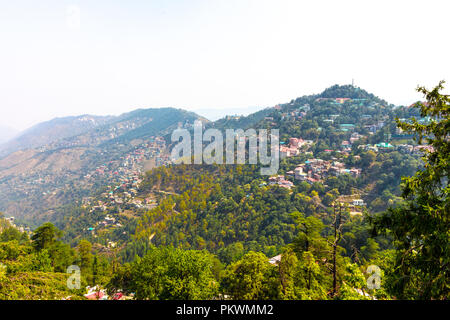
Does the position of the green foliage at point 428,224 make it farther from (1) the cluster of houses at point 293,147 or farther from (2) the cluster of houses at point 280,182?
(1) the cluster of houses at point 293,147

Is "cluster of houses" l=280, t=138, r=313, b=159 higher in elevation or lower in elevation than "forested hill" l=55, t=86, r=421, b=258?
higher

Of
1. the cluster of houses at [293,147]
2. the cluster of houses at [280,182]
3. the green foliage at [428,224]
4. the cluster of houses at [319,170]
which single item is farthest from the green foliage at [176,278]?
the cluster of houses at [293,147]

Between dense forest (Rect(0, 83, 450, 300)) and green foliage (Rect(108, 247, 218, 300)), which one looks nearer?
dense forest (Rect(0, 83, 450, 300))

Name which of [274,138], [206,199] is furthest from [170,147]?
[206,199]

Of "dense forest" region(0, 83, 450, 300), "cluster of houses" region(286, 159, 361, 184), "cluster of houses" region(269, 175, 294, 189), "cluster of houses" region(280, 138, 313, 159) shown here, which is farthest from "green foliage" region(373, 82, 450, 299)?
"cluster of houses" region(280, 138, 313, 159)

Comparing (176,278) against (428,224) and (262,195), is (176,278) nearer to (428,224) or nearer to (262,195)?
(428,224)

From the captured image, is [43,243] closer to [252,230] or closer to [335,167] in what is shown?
[252,230]

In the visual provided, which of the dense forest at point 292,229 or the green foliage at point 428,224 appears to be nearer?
the green foliage at point 428,224

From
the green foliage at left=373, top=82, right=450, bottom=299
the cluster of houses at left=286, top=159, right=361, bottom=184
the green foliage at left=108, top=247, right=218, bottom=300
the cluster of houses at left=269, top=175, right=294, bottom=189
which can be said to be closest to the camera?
the green foliage at left=373, top=82, right=450, bottom=299

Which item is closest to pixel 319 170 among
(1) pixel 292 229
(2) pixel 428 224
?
(1) pixel 292 229

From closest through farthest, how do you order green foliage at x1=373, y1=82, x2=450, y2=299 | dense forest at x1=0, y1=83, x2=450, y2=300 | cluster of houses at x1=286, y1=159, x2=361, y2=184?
1. green foliage at x1=373, y1=82, x2=450, y2=299
2. dense forest at x1=0, y1=83, x2=450, y2=300
3. cluster of houses at x1=286, y1=159, x2=361, y2=184

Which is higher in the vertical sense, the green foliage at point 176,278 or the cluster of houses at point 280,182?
the green foliage at point 176,278

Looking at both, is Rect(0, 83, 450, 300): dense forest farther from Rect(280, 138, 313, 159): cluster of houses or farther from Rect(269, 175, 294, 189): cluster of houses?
Rect(280, 138, 313, 159): cluster of houses
